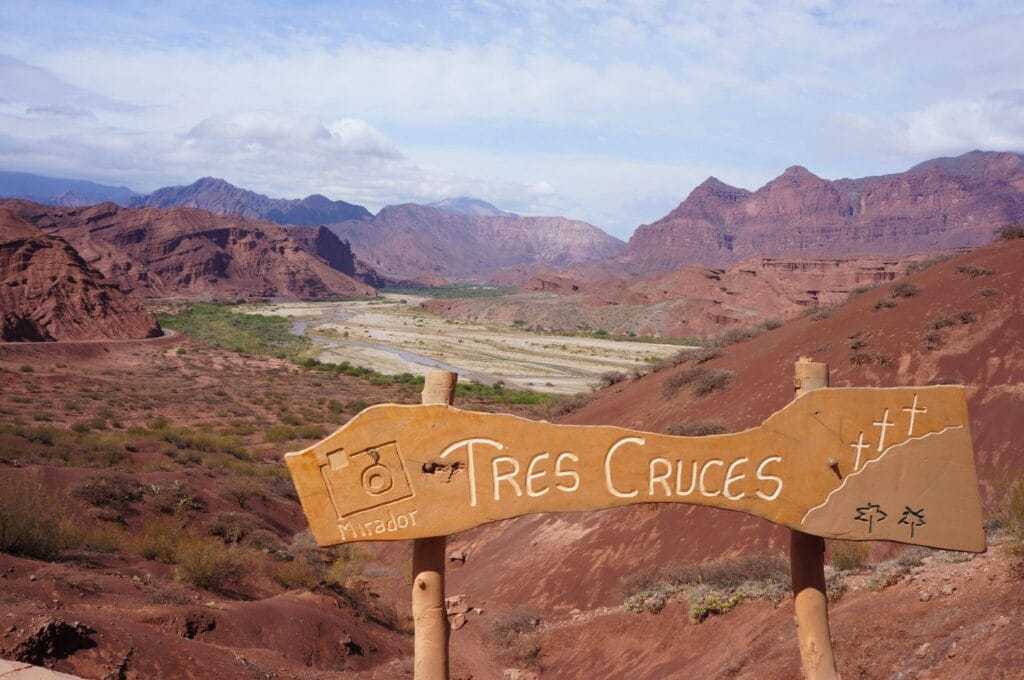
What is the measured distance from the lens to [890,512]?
15.7 feet

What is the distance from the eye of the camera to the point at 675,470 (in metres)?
4.79

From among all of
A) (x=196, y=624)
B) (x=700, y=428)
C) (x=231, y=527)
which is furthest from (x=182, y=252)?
(x=196, y=624)

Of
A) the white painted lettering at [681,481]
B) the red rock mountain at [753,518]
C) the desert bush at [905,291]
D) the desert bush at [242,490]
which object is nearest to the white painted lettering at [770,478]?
the white painted lettering at [681,481]

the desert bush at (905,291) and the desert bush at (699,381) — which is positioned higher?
the desert bush at (905,291)

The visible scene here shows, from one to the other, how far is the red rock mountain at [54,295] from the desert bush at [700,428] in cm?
5192

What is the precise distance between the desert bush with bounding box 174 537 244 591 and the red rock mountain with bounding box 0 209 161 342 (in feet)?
161

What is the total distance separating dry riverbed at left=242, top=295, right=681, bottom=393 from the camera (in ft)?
186

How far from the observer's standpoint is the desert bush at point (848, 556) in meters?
9.18

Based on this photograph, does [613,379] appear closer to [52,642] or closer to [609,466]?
[52,642]

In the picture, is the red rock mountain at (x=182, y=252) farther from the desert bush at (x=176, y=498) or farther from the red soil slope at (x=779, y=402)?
the red soil slope at (x=779, y=402)

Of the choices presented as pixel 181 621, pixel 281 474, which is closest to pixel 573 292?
pixel 281 474

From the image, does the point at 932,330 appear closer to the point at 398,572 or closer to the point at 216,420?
the point at 398,572

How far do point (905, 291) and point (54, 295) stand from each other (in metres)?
61.2

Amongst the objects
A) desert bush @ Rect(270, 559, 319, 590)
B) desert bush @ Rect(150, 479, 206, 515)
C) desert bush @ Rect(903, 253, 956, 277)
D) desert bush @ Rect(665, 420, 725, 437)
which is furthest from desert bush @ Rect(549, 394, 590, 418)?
desert bush @ Rect(270, 559, 319, 590)
